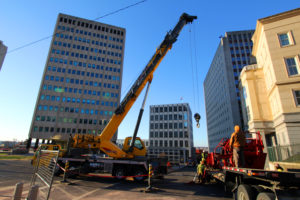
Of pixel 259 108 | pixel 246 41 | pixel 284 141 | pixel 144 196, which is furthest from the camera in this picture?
pixel 246 41

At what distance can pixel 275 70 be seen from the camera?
1677 cm

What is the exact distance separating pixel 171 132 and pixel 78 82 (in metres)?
42.9

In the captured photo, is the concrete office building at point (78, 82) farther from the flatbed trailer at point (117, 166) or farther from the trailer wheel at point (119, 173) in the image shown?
the trailer wheel at point (119, 173)

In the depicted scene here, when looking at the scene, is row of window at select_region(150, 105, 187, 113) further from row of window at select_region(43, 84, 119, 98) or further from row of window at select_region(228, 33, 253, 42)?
row of window at select_region(228, 33, 253, 42)

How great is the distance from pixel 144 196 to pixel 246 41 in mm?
80037

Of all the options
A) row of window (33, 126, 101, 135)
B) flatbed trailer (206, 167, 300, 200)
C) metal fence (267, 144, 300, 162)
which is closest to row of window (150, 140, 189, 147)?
row of window (33, 126, 101, 135)

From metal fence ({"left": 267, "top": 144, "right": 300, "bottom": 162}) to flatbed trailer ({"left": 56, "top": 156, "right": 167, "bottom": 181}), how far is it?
1125 cm

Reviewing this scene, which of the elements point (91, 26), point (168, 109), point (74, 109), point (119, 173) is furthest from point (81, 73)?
point (119, 173)

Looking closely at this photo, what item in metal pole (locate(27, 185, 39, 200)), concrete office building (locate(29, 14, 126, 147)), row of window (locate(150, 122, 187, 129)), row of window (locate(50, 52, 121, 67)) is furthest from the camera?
row of window (locate(150, 122, 187, 129))

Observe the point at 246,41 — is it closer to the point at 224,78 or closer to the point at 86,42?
the point at 224,78

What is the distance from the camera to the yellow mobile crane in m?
12.1

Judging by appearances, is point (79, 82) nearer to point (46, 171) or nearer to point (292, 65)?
point (46, 171)

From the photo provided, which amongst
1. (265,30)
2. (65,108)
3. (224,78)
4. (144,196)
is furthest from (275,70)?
(65,108)

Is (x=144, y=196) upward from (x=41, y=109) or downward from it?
downward
